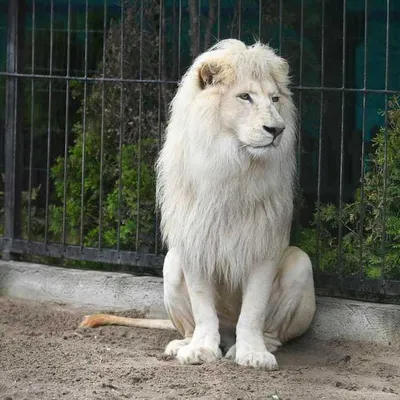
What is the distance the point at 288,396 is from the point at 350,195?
3150 mm

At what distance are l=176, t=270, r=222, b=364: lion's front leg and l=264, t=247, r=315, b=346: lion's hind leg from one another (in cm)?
41

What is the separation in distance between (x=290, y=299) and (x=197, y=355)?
729 mm

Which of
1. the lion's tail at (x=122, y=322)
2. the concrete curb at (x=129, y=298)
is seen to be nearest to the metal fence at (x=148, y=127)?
the concrete curb at (x=129, y=298)

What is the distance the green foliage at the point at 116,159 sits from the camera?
8.36 meters

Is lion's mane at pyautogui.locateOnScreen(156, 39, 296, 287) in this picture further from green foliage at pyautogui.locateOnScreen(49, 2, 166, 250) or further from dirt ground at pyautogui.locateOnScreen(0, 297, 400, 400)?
green foliage at pyautogui.locateOnScreen(49, 2, 166, 250)

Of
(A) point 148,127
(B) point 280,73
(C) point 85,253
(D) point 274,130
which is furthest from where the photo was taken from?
(A) point 148,127

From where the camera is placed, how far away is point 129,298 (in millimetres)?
8102

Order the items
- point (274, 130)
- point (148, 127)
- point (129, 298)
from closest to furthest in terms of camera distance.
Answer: point (274, 130) < point (129, 298) < point (148, 127)

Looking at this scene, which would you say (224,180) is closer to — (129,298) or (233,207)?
(233,207)

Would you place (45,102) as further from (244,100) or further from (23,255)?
(244,100)

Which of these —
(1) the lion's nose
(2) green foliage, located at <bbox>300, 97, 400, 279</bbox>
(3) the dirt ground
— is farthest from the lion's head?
(3) the dirt ground

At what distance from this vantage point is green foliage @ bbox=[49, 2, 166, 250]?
8.36 m

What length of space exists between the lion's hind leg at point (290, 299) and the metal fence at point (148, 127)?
45 centimetres

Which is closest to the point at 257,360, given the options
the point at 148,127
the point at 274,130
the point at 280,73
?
the point at 274,130
